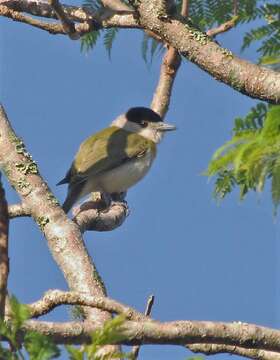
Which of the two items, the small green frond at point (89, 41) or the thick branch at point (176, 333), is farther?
→ the small green frond at point (89, 41)

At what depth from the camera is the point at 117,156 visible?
7.64 metres

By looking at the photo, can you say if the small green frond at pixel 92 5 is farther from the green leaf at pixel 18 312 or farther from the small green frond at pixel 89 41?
the green leaf at pixel 18 312

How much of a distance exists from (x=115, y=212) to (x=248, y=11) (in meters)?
1.53

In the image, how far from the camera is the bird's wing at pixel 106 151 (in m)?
7.20

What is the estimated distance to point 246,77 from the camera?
3.17 m

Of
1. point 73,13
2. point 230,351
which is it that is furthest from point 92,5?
point 230,351

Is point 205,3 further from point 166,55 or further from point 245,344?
point 245,344

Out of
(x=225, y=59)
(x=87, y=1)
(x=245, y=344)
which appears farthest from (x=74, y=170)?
(x=245, y=344)

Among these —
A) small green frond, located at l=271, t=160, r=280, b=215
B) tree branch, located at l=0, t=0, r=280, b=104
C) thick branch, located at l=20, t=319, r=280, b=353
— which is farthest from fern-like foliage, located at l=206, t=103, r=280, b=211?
tree branch, located at l=0, t=0, r=280, b=104

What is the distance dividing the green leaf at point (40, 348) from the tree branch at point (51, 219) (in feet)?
4.33

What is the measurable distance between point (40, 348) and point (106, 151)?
5966mm

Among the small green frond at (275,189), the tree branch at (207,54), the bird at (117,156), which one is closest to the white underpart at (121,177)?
the bird at (117,156)

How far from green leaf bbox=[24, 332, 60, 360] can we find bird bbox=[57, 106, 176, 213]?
4.79m

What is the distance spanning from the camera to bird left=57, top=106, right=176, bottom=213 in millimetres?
7012
